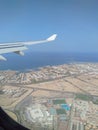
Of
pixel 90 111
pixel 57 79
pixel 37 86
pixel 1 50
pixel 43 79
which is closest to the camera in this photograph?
pixel 1 50

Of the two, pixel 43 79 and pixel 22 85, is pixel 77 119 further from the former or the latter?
pixel 43 79

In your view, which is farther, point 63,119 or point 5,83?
point 5,83

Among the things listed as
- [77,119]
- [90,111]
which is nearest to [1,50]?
[77,119]

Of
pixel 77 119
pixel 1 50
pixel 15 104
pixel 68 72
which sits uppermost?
pixel 68 72

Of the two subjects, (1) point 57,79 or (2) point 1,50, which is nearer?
(2) point 1,50

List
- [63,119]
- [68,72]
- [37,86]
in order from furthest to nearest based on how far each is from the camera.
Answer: [68,72] → [37,86] → [63,119]

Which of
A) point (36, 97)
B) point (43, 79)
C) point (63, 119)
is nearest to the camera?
point (63, 119)

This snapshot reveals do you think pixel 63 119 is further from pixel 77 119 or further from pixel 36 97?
pixel 36 97

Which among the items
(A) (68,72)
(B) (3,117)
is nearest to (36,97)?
(A) (68,72)

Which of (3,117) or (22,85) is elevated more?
(22,85)
